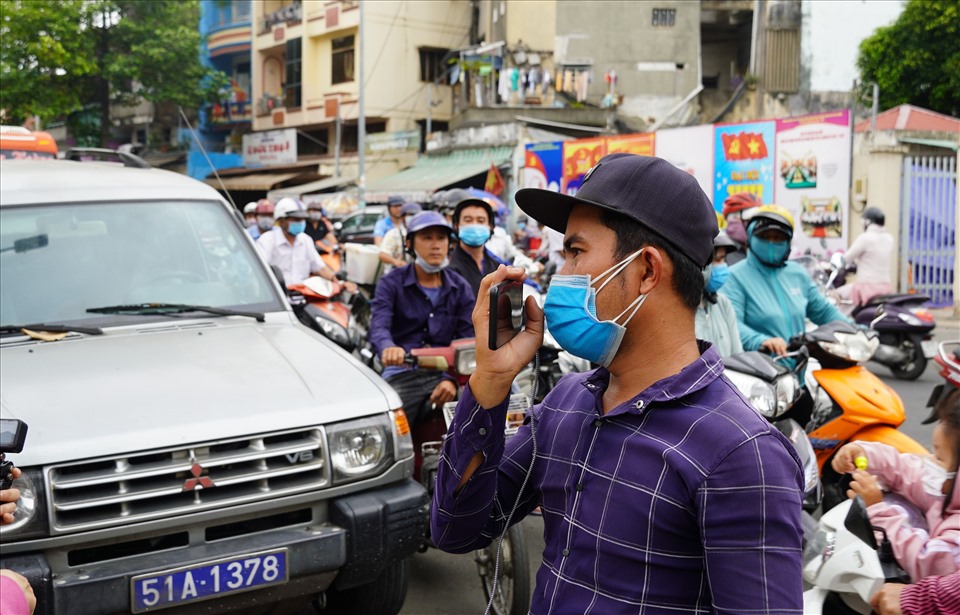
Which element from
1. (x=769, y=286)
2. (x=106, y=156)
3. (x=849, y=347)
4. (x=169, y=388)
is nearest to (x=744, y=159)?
(x=769, y=286)

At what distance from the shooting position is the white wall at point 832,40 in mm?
26094

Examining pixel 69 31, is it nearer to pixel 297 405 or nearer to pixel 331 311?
pixel 331 311

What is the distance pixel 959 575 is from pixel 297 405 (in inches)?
90.9

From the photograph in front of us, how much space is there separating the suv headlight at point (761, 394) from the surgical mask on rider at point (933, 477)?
121 cm

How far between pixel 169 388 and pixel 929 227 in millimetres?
16587

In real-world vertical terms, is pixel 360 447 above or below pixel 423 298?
below

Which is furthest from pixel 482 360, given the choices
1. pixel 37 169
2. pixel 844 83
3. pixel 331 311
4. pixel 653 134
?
pixel 844 83

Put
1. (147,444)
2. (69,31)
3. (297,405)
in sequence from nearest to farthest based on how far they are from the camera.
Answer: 1. (147,444)
2. (297,405)
3. (69,31)

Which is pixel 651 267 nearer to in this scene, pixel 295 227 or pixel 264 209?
pixel 295 227

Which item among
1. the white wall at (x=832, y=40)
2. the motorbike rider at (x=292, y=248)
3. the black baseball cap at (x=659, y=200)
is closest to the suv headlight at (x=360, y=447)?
the black baseball cap at (x=659, y=200)

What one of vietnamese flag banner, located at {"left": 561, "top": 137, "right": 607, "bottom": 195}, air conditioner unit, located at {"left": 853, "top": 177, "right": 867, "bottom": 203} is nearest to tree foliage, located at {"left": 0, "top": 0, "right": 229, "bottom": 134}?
vietnamese flag banner, located at {"left": 561, "top": 137, "right": 607, "bottom": 195}

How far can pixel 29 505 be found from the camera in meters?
3.29

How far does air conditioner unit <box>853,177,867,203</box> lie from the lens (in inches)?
708

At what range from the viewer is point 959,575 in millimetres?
2537
